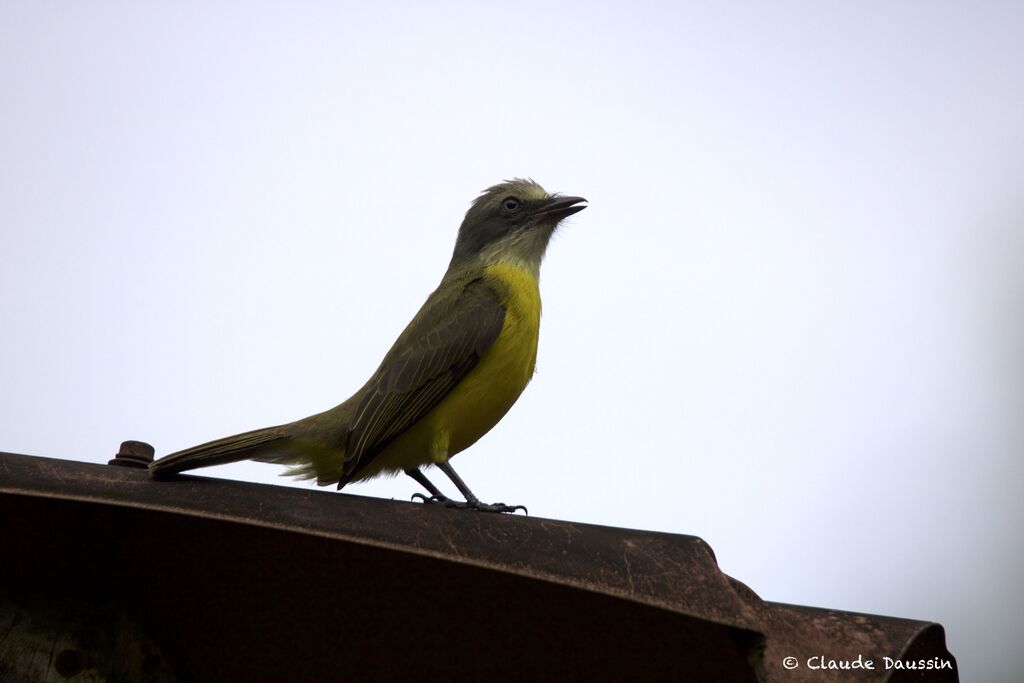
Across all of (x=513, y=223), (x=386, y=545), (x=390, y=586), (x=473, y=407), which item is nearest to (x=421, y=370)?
(x=473, y=407)

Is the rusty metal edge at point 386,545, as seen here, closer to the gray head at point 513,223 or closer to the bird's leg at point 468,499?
the bird's leg at point 468,499

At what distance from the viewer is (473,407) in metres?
5.09

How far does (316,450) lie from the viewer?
16.7 ft

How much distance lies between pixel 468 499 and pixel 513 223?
7.52 feet

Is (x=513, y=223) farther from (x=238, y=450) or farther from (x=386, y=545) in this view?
(x=386, y=545)

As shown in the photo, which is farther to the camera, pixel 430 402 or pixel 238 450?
pixel 430 402

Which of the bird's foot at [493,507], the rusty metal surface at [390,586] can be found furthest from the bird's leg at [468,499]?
the rusty metal surface at [390,586]

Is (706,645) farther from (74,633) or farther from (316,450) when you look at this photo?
(316,450)

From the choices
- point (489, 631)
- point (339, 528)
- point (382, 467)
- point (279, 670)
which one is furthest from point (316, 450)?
point (339, 528)

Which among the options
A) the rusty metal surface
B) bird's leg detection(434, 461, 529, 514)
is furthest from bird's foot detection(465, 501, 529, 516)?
the rusty metal surface

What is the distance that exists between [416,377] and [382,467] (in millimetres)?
519

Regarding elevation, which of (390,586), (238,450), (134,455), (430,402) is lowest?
(390,586)

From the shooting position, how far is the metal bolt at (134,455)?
3.38m

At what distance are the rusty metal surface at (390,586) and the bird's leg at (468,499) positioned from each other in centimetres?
128
